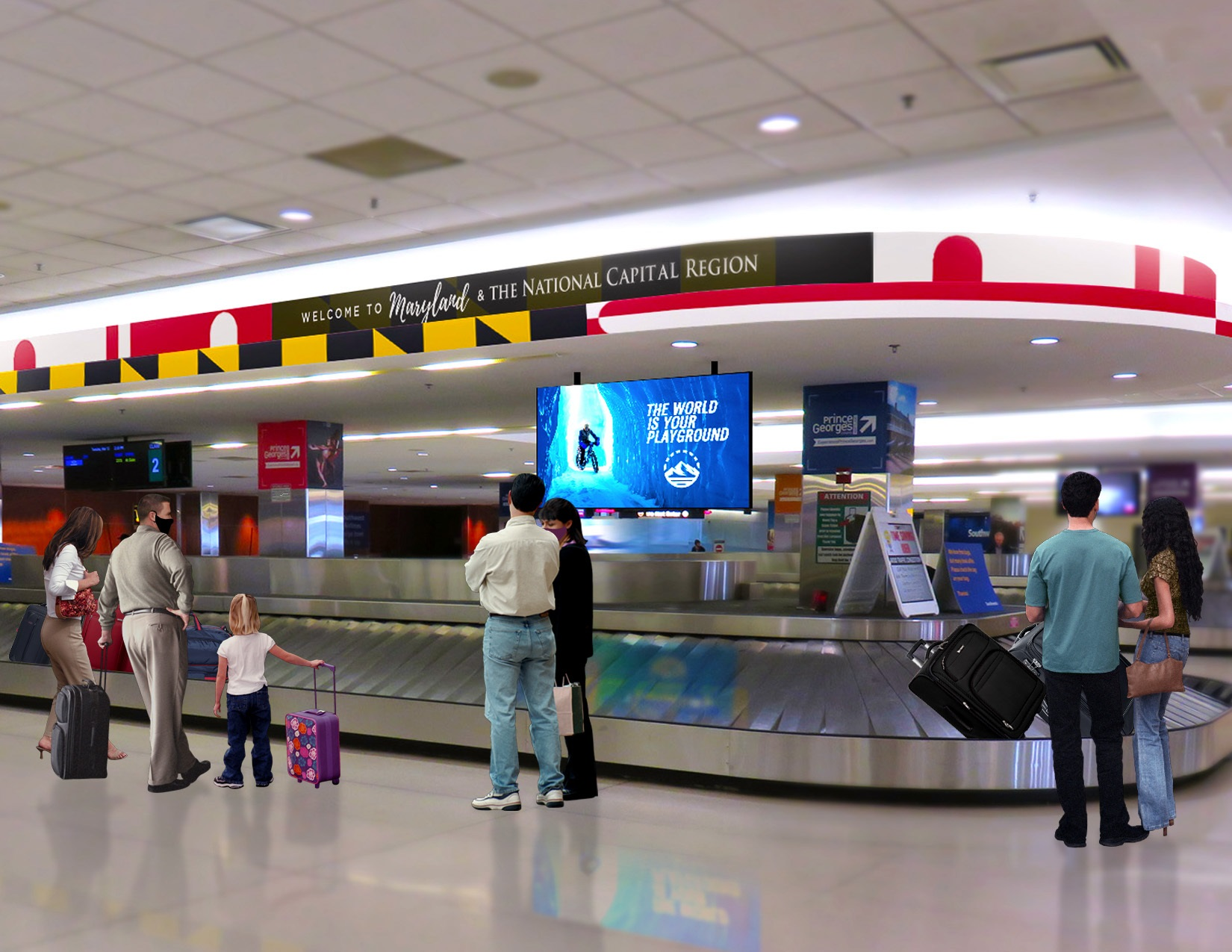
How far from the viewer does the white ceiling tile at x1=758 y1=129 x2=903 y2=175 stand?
A: 6777mm

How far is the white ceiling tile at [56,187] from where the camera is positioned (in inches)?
300

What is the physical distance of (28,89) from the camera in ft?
20.0

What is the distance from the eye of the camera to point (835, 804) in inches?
260

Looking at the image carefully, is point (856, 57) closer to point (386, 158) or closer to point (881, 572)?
point (386, 158)

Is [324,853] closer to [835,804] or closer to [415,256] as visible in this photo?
[835,804]

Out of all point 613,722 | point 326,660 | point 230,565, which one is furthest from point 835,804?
point 230,565

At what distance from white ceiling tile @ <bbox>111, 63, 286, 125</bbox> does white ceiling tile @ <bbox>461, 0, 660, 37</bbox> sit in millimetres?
1622

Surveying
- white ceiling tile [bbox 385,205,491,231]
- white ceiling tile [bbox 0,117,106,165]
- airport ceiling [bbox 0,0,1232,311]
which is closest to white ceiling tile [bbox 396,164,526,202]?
airport ceiling [bbox 0,0,1232,311]

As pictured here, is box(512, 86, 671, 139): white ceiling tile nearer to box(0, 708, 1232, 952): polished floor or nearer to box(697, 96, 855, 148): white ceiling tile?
box(697, 96, 855, 148): white ceiling tile

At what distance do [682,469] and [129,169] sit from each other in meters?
4.70

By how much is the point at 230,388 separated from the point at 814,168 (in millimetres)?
6586

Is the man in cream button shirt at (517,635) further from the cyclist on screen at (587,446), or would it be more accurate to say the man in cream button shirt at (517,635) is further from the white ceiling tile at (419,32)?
the cyclist on screen at (587,446)

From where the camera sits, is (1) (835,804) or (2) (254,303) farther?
(2) (254,303)

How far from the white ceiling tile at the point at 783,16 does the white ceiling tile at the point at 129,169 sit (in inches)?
155
